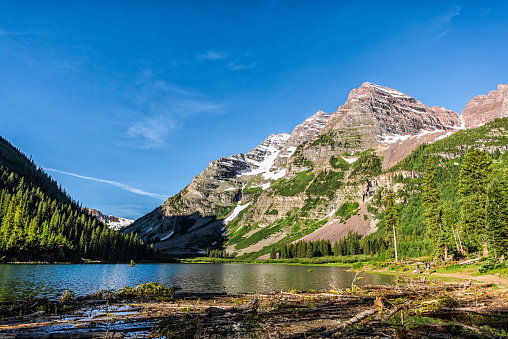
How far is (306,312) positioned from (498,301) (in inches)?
580

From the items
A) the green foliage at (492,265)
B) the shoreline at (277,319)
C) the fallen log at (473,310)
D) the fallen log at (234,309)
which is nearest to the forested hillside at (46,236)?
the shoreline at (277,319)

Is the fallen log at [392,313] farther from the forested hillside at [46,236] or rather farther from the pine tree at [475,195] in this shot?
the forested hillside at [46,236]

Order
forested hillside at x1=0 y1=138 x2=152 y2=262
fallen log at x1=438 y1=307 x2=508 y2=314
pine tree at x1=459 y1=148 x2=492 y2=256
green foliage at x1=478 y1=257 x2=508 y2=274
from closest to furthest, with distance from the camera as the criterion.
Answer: fallen log at x1=438 y1=307 x2=508 y2=314, green foliage at x1=478 y1=257 x2=508 y2=274, pine tree at x1=459 y1=148 x2=492 y2=256, forested hillside at x1=0 y1=138 x2=152 y2=262

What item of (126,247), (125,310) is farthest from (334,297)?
(126,247)

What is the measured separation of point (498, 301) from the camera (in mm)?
21031

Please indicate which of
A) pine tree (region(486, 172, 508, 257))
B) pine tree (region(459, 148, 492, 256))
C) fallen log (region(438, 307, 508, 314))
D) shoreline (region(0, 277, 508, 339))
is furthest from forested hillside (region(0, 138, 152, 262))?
pine tree (region(486, 172, 508, 257))

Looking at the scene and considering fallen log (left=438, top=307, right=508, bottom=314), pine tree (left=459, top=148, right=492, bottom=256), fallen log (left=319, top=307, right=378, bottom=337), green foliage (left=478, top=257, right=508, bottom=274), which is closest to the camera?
fallen log (left=319, top=307, right=378, bottom=337)

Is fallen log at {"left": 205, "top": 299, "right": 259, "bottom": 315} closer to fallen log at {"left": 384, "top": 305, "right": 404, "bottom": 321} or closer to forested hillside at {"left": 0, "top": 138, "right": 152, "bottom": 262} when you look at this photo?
fallen log at {"left": 384, "top": 305, "right": 404, "bottom": 321}

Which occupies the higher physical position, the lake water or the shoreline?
the shoreline

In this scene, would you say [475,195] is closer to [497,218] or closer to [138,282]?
[497,218]

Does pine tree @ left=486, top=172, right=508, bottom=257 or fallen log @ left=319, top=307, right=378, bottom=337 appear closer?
fallen log @ left=319, top=307, right=378, bottom=337

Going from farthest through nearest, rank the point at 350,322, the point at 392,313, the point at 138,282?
the point at 138,282 → the point at 392,313 → the point at 350,322

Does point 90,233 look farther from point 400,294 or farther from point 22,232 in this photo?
point 400,294

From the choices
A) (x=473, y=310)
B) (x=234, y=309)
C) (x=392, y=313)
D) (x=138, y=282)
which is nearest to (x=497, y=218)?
(x=473, y=310)
